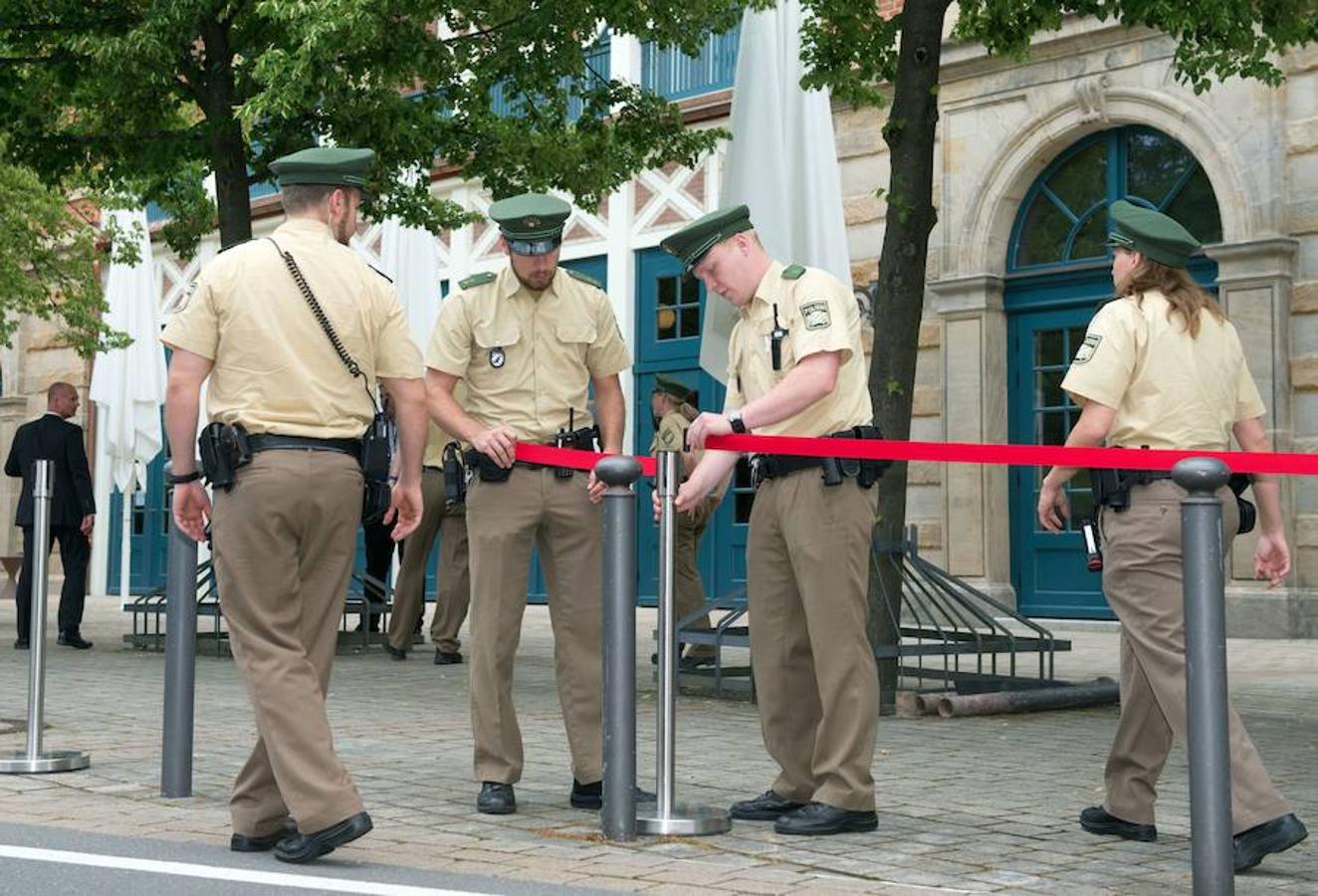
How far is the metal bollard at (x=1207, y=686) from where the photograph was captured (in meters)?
4.80

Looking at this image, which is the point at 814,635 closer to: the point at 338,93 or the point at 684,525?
the point at 684,525

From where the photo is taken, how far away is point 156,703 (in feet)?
32.8

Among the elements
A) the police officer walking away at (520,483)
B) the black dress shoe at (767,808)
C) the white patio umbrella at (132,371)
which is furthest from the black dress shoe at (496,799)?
the white patio umbrella at (132,371)

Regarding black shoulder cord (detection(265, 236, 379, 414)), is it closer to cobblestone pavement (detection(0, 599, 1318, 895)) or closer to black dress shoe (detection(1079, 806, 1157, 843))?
cobblestone pavement (detection(0, 599, 1318, 895))

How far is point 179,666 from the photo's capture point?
22.3 feet

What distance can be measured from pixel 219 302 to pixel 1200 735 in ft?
9.61

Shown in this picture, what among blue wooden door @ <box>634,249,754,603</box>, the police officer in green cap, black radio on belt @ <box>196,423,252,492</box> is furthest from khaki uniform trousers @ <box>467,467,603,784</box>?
blue wooden door @ <box>634,249,754,603</box>

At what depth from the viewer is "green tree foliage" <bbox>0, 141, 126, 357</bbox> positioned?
64.9ft

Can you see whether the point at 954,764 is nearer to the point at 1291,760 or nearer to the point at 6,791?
the point at 1291,760

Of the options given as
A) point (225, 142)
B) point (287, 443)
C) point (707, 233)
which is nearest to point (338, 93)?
A: point (225, 142)

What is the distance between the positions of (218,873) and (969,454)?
2.48m

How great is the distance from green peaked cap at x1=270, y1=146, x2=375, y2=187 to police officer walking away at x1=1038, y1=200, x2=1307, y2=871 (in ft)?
7.06

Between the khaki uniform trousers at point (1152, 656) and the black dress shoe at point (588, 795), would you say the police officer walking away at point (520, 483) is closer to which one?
the black dress shoe at point (588, 795)

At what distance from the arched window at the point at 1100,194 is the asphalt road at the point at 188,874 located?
11.8 m
